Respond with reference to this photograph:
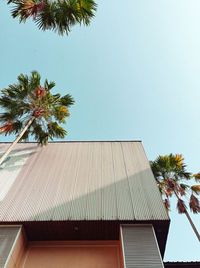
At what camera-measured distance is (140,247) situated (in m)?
4.04

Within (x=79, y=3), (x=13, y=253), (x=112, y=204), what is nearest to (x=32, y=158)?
(x=13, y=253)

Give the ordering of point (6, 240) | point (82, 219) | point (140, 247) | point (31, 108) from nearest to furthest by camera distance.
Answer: point (140, 247) < point (6, 240) < point (82, 219) < point (31, 108)

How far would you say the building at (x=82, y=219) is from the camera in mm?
4293

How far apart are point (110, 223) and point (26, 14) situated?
7.27m

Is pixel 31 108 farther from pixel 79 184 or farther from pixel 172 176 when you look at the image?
pixel 172 176

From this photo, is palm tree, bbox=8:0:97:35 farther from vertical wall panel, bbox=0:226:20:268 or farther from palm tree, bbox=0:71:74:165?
vertical wall panel, bbox=0:226:20:268

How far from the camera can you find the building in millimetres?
4293

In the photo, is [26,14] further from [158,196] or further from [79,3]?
[158,196]

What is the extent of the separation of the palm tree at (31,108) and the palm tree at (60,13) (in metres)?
2.65

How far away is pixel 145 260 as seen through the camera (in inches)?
148

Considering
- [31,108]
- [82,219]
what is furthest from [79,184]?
[31,108]

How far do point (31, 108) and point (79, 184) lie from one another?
14.2ft

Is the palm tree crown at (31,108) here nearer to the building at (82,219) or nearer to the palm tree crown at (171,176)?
the building at (82,219)

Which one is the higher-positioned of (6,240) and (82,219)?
(82,219)
